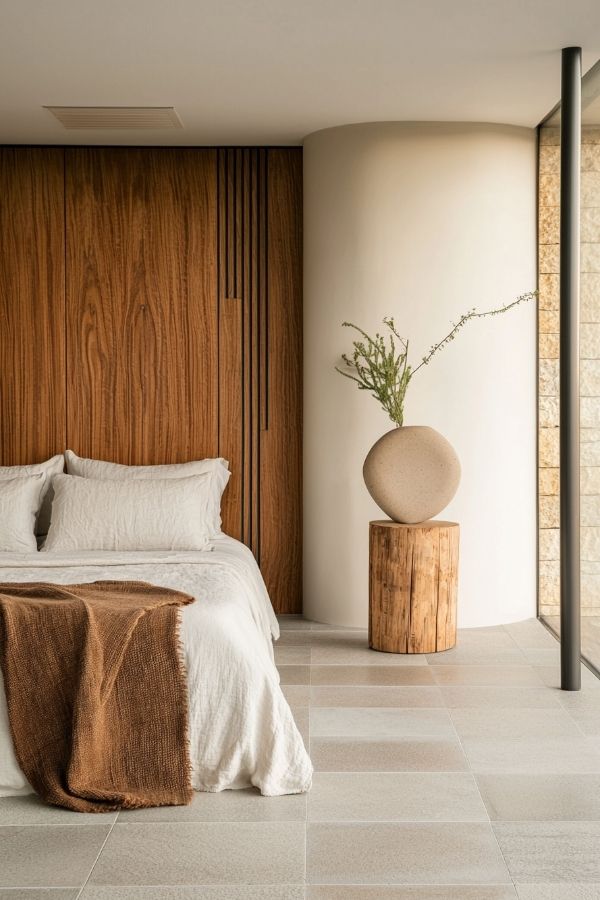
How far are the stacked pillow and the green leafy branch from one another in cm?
96

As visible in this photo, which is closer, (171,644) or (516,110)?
(171,644)

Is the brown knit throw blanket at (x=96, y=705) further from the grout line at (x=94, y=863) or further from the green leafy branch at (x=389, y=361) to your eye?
the green leafy branch at (x=389, y=361)

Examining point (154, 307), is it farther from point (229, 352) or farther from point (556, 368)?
point (556, 368)

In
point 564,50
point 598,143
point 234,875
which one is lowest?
point 234,875

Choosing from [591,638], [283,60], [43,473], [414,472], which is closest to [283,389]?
[414,472]

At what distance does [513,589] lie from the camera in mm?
5352

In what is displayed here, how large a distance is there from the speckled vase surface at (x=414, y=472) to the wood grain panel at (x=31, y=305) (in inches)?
73.7

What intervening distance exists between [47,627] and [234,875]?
1032 millimetres

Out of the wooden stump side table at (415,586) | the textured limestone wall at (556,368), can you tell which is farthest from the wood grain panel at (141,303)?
the textured limestone wall at (556,368)

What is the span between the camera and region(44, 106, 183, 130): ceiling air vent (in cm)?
478

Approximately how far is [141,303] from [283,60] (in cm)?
181

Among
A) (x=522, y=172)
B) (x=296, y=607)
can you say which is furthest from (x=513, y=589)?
(x=522, y=172)

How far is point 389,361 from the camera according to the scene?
16.5 feet

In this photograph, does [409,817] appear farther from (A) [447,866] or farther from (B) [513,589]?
(B) [513,589]
